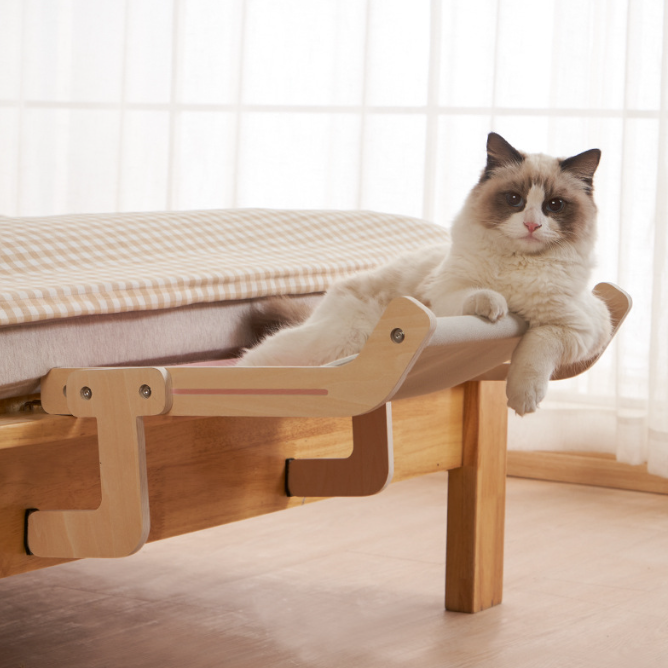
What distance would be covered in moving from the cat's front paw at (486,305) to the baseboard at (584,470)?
5.68 ft

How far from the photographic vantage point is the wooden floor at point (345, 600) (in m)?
1.59

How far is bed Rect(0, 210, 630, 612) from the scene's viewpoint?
1159 mm

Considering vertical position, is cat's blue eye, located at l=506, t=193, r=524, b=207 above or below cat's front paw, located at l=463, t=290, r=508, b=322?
above

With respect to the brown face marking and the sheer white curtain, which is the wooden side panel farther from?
the sheer white curtain

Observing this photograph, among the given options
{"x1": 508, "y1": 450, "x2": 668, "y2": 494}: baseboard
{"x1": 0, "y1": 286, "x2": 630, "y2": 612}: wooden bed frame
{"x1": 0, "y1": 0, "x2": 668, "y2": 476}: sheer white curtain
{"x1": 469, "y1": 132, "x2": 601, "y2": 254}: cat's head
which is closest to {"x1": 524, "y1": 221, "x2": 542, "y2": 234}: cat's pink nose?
{"x1": 469, "y1": 132, "x2": 601, "y2": 254}: cat's head

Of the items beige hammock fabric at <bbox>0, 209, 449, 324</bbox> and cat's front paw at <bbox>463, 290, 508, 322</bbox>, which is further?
beige hammock fabric at <bbox>0, 209, 449, 324</bbox>

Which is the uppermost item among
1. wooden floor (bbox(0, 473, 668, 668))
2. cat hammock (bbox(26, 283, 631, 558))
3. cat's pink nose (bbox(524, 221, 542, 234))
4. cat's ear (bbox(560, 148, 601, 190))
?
cat's ear (bbox(560, 148, 601, 190))

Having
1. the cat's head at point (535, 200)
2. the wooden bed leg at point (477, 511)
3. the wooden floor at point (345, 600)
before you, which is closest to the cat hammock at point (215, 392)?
the cat's head at point (535, 200)

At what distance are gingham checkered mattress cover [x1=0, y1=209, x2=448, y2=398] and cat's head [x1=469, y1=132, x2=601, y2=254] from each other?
1.37 ft

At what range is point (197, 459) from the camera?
1422 millimetres

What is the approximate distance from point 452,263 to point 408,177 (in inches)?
67.3

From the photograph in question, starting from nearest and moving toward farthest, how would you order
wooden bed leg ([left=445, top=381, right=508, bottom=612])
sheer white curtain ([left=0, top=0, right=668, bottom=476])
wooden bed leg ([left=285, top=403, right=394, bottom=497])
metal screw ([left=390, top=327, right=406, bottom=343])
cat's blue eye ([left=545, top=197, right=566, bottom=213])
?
metal screw ([left=390, top=327, right=406, bottom=343]) < cat's blue eye ([left=545, top=197, right=566, bottom=213]) < wooden bed leg ([left=285, top=403, right=394, bottom=497]) < wooden bed leg ([left=445, top=381, right=508, bottom=612]) < sheer white curtain ([left=0, top=0, right=668, bottom=476])

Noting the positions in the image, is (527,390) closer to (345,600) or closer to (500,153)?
(500,153)

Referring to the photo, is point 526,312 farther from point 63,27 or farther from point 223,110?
point 63,27
